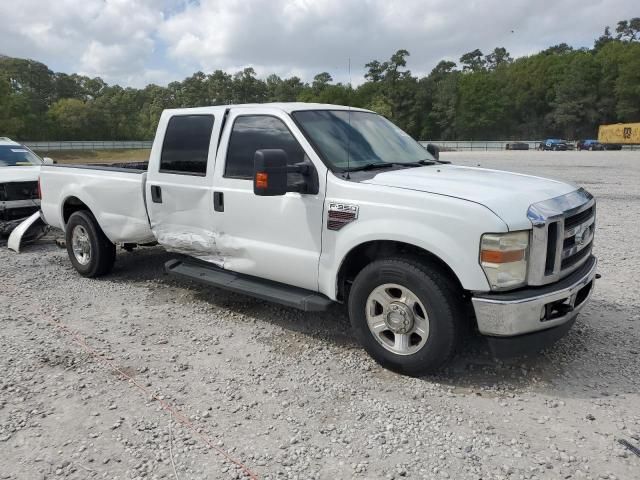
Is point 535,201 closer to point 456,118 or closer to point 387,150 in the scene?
point 387,150

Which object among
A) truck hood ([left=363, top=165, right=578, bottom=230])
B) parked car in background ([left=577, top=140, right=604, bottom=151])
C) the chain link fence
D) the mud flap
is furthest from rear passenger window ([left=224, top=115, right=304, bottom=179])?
parked car in background ([left=577, top=140, right=604, bottom=151])

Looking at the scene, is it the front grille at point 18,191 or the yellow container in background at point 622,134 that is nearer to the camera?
the front grille at point 18,191

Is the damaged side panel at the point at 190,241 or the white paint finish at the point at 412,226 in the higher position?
the white paint finish at the point at 412,226

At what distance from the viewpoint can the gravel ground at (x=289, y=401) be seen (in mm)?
2791

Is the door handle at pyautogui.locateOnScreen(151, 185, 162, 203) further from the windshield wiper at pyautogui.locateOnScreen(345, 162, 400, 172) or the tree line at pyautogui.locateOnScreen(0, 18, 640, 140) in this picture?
the tree line at pyautogui.locateOnScreen(0, 18, 640, 140)

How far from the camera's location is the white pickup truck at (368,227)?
3.26m

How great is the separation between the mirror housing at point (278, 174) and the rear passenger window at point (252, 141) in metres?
0.23

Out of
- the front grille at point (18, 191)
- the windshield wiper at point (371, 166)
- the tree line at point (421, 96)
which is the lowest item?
the front grille at point (18, 191)

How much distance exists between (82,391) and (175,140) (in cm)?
254

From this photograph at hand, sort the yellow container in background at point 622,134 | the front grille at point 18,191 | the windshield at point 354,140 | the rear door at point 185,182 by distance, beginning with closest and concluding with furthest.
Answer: the windshield at point 354,140
the rear door at point 185,182
the front grille at point 18,191
the yellow container in background at point 622,134

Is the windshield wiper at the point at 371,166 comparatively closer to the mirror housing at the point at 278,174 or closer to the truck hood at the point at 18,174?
the mirror housing at the point at 278,174

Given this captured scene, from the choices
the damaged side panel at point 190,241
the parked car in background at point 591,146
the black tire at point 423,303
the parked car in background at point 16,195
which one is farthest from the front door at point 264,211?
the parked car in background at point 591,146

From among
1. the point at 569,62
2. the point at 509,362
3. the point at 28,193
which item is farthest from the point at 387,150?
the point at 569,62

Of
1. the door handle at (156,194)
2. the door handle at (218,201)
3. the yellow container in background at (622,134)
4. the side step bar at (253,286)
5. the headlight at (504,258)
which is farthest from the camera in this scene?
the yellow container in background at (622,134)
